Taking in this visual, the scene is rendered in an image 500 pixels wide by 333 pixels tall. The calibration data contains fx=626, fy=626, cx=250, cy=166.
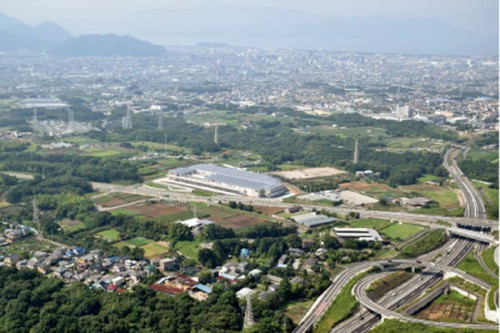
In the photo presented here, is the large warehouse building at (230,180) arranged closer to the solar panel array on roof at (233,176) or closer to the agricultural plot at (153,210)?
the solar panel array on roof at (233,176)

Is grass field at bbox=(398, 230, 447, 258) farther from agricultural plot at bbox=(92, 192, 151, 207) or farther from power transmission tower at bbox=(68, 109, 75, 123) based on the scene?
power transmission tower at bbox=(68, 109, 75, 123)

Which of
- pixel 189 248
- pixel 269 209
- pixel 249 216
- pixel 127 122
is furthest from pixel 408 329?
pixel 127 122

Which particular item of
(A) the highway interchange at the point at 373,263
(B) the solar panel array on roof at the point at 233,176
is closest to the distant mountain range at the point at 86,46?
(B) the solar panel array on roof at the point at 233,176

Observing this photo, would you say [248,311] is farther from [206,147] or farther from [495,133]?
[495,133]

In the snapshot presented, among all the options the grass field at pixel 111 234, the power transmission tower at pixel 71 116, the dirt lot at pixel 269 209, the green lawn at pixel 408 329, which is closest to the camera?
the green lawn at pixel 408 329

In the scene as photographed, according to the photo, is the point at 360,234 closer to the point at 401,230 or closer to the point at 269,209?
the point at 401,230
